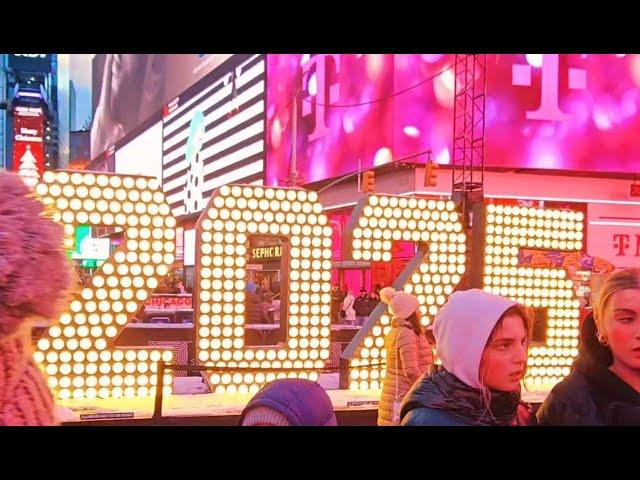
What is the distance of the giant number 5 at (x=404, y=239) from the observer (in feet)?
27.2

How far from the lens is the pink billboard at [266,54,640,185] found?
67.3ft

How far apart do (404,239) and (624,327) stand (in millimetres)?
5152

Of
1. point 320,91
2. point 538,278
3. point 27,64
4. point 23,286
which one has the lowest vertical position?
point 538,278

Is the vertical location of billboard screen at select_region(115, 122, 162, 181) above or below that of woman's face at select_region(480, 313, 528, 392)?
above

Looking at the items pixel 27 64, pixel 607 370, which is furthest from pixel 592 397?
pixel 27 64

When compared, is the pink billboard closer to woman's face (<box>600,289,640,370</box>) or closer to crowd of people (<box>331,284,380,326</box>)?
crowd of people (<box>331,284,380,326</box>)

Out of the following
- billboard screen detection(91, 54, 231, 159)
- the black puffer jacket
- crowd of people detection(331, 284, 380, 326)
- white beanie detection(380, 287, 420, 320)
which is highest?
billboard screen detection(91, 54, 231, 159)

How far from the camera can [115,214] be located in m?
7.27

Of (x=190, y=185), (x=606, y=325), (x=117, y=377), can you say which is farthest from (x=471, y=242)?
(x=190, y=185)

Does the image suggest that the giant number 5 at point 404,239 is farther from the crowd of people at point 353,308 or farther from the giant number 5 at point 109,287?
the crowd of people at point 353,308

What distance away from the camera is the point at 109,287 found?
23.9 feet

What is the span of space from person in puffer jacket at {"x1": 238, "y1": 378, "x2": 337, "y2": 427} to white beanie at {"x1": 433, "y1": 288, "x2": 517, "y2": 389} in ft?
1.97

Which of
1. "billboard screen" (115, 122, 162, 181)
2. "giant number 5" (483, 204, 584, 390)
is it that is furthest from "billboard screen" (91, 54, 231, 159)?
"giant number 5" (483, 204, 584, 390)

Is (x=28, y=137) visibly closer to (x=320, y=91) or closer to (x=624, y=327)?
(x=320, y=91)
